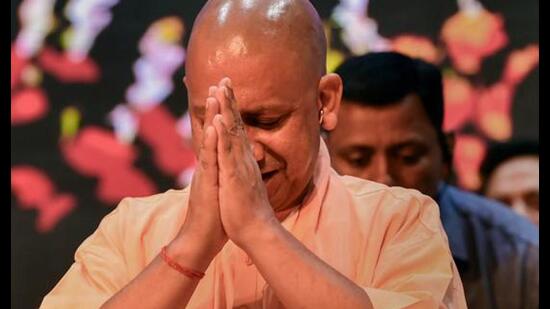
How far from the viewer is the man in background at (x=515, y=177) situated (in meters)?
4.49

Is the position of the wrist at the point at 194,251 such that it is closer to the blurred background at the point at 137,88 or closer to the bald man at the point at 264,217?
the bald man at the point at 264,217

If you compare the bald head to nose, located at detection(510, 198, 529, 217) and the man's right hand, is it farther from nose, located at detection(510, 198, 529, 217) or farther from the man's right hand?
nose, located at detection(510, 198, 529, 217)

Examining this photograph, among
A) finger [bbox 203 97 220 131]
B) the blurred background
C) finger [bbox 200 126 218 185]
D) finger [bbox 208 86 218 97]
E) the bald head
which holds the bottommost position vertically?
the blurred background

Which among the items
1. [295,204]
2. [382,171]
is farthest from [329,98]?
[382,171]

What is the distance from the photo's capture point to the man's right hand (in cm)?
197

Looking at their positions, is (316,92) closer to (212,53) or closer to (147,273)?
(212,53)

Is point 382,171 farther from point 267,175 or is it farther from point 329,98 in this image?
point 267,175

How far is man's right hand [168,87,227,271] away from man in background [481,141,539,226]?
269 cm

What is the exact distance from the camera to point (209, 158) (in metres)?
1.97

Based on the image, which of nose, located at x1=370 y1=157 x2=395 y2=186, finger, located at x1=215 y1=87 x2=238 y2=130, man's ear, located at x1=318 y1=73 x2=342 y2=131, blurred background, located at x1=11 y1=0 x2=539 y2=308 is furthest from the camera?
blurred background, located at x1=11 y1=0 x2=539 y2=308

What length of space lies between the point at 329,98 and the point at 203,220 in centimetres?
40

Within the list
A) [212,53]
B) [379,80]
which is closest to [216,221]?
[212,53]

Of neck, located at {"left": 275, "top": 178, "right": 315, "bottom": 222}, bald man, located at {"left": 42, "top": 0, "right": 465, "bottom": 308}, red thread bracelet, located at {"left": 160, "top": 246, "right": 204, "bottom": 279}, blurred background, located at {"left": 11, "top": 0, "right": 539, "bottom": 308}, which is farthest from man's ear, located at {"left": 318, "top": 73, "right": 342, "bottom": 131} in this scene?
blurred background, located at {"left": 11, "top": 0, "right": 539, "bottom": 308}

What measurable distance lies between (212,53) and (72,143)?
2.42m
